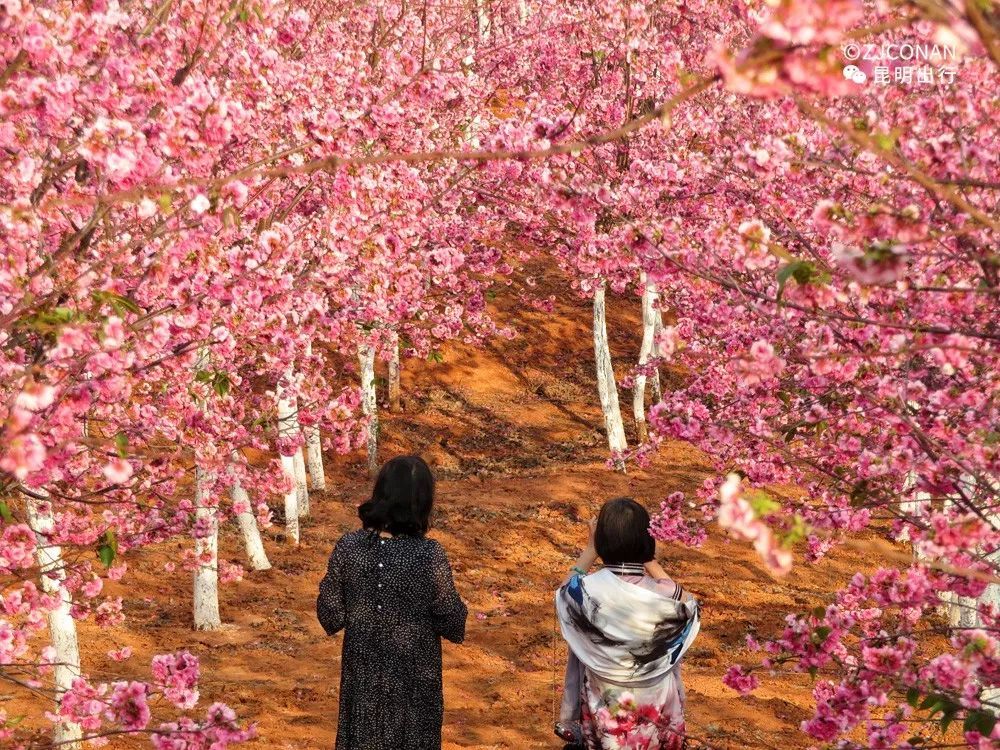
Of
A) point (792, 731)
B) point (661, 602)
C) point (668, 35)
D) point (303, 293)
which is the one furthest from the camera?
point (668, 35)

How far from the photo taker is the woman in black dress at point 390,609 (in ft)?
14.5

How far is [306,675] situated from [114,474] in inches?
258

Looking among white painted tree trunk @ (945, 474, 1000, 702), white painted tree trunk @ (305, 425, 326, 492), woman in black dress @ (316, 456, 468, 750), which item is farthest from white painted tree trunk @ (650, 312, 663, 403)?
woman in black dress @ (316, 456, 468, 750)

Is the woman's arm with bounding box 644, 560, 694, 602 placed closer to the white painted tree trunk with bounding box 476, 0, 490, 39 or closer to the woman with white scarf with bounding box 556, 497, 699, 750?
the woman with white scarf with bounding box 556, 497, 699, 750

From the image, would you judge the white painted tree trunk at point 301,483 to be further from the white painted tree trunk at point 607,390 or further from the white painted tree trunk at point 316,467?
the white painted tree trunk at point 607,390

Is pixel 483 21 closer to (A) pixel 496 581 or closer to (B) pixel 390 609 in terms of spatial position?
(A) pixel 496 581

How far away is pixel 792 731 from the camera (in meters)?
8.33

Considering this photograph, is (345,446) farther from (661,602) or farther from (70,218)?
(661,602)

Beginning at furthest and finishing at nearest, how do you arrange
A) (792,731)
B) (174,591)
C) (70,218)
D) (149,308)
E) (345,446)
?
(174,591)
(345,446)
(792,731)
(149,308)
(70,218)

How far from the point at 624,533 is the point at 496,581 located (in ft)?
28.5

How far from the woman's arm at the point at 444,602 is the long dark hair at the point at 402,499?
15 cm

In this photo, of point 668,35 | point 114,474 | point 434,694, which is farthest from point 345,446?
point 668,35

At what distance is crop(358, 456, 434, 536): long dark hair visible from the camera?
4348mm

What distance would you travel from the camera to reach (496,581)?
12.8m
